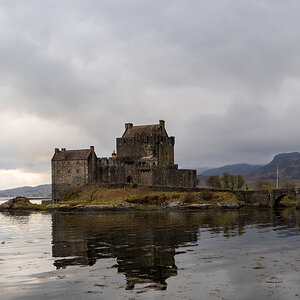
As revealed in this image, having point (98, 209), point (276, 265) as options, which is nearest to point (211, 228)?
point (276, 265)

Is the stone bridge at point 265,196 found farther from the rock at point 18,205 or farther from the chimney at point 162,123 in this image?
the rock at point 18,205

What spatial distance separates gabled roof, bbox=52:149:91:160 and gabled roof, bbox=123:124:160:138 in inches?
374

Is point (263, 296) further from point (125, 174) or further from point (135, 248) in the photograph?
point (125, 174)

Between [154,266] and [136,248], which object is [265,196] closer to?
[136,248]

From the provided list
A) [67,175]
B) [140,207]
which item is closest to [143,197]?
[140,207]

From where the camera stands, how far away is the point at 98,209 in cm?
7100

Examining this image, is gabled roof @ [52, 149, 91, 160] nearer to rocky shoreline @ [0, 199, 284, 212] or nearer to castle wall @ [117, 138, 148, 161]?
castle wall @ [117, 138, 148, 161]

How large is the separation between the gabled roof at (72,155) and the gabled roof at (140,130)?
374 inches

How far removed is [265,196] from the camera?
7844 cm

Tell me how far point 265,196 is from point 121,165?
2991cm

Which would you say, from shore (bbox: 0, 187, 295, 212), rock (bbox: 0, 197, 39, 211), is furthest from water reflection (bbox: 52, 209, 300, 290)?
rock (bbox: 0, 197, 39, 211)

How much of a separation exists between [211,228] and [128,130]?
57.2 meters

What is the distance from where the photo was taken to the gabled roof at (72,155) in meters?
87.2

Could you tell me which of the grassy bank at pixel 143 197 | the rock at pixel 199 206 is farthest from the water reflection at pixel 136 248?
the grassy bank at pixel 143 197
